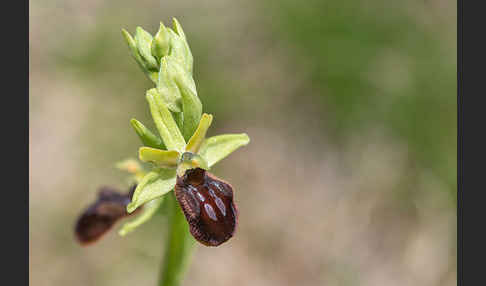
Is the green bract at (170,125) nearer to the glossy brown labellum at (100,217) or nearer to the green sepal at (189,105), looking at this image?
the green sepal at (189,105)

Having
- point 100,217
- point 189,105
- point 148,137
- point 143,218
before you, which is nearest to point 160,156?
point 148,137

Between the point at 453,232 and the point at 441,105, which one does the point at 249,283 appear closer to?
the point at 453,232

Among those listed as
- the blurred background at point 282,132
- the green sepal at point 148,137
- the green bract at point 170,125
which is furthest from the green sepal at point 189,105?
the blurred background at point 282,132

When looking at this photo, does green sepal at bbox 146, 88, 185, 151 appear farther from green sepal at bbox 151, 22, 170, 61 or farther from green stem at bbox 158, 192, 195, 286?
green stem at bbox 158, 192, 195, 286

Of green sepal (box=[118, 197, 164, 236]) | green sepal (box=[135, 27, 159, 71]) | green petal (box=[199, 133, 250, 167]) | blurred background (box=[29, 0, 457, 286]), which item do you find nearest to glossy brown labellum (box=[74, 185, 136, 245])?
green sepal (box=[118, 197, 164, 236])

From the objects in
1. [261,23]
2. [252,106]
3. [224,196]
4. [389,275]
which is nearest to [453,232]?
[389,275]

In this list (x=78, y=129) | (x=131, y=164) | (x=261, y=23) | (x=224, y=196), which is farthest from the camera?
(x=261, y=23)

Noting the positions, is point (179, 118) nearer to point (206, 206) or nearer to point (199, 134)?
point (199, 134)

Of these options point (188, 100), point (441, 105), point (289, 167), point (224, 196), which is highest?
point (188, 100)
